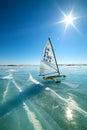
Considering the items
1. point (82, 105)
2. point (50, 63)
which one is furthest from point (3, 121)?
point (50, 63)

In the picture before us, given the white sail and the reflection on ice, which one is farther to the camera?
the white sail

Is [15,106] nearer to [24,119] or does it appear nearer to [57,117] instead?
[24,119]

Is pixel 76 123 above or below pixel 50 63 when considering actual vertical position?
below

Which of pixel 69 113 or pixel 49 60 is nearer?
pixel 69 113

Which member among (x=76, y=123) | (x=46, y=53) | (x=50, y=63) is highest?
(x=46, y=53)

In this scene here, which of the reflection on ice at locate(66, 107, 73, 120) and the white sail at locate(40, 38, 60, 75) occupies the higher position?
the white sail at locate(40, 38, 60, 75)

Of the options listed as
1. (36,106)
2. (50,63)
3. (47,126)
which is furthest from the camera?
(50,63)

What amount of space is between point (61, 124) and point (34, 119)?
2458 millimetres

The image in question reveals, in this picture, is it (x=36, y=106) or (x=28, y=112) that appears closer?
(x=28, y=112)

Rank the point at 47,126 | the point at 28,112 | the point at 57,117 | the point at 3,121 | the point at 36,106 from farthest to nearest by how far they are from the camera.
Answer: the point at 36,106 → the point at 28,112 → the point at 57,117 → the point at 3,121 → the point at 47,126

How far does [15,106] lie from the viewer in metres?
14.9

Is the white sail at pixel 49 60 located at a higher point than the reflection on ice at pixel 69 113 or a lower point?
higher

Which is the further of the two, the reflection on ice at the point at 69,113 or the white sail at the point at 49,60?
the white sail at the point at 49,60

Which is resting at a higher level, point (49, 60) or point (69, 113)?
point (49, 60)
